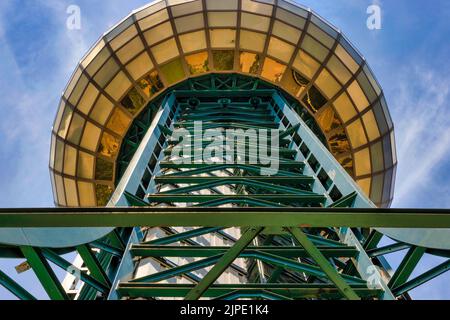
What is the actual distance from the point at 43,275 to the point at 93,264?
65.7 inches

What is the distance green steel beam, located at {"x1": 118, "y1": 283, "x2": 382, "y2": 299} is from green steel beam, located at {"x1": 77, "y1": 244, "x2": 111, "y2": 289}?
0.26 m

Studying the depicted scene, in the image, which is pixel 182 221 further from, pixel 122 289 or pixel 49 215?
pixel 122 289

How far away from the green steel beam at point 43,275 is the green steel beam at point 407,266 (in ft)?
14.4

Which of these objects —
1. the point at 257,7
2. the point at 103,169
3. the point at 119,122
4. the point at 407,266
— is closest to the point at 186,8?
the point at 257,7

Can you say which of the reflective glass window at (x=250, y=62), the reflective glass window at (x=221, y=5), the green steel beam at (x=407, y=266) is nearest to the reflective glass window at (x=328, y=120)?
the reflective glass window at (x=250, y=62)

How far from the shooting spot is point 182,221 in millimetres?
4090

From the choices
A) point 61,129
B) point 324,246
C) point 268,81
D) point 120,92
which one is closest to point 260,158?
point 324,246

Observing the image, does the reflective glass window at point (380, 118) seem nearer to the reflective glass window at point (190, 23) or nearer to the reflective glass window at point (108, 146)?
the reflective glass window at point (190, 23)

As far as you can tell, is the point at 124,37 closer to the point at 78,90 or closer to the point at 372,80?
the point at 78,90

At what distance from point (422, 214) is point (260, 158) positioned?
30.2 feet

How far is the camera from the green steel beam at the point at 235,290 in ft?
22.6

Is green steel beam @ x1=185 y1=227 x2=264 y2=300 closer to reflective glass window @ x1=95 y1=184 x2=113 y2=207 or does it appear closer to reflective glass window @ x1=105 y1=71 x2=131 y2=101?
reflective glass window @ x1=105 y1=71 x2=131 y2=101

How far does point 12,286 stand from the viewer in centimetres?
502
